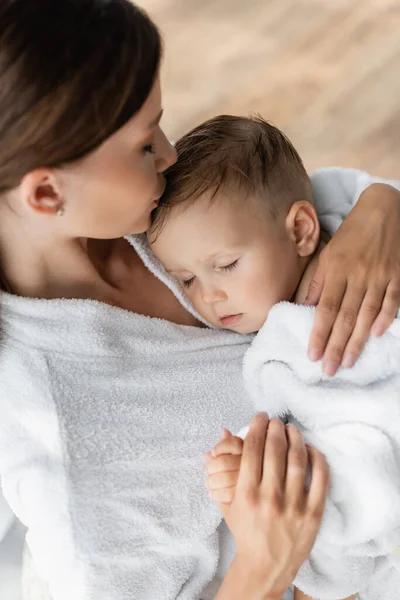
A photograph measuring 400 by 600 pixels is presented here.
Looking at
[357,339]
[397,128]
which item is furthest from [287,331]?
[397,128]

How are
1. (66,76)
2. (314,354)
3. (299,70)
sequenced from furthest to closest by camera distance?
(299,70) < (314,354) < (66,76)

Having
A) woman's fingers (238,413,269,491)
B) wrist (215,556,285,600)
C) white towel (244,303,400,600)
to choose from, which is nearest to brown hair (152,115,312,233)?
white towel (244,303,400,600)

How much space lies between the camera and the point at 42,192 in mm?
1059

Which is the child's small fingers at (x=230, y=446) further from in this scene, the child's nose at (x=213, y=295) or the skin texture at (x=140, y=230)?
the child's nose at (x=213, y=295)

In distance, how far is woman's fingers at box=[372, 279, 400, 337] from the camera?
3.82 feet

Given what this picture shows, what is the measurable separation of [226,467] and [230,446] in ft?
0.10

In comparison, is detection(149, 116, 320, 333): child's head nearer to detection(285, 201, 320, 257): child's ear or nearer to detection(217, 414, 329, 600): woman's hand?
detection(285, 201, 320, 257): child's ear

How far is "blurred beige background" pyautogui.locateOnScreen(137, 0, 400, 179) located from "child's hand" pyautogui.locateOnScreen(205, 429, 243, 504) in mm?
1566

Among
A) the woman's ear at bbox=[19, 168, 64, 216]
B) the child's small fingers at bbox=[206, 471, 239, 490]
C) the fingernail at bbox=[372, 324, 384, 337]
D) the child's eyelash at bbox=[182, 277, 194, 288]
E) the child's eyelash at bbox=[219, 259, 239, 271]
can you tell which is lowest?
the child's small fingers at bbox=[206, 471, 239, 490]

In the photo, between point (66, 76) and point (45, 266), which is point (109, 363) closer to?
point (45, 266)

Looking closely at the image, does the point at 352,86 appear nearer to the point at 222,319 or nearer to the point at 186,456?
the point at 222,319

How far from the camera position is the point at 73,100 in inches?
38.1

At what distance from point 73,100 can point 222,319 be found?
0.52m

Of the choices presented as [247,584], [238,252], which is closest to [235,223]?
[238,252]
